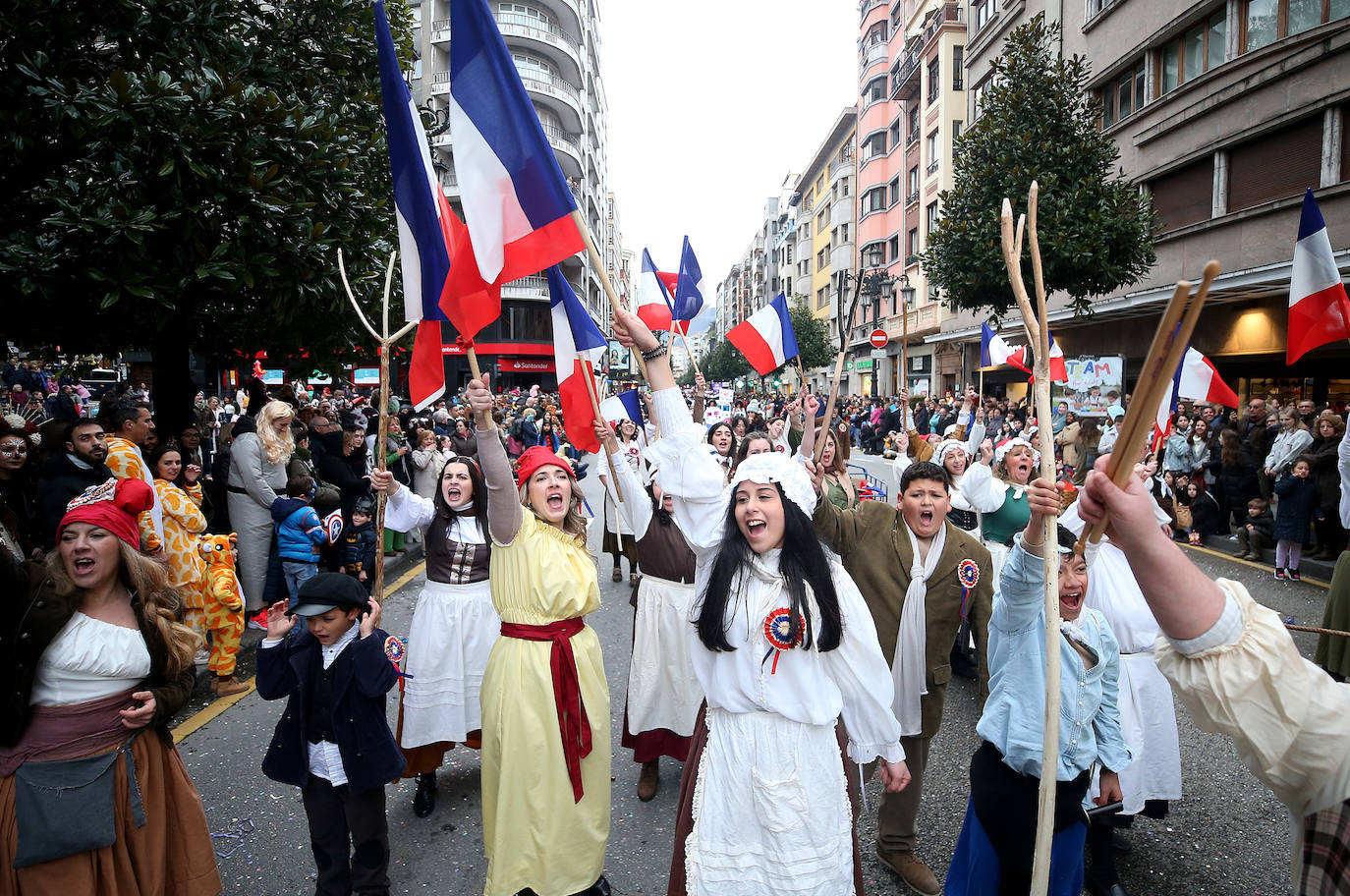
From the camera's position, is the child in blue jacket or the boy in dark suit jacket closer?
the boy in dark suit jacket

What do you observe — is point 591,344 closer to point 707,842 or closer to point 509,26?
point 707,842

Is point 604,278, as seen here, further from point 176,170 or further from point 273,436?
point 273,436

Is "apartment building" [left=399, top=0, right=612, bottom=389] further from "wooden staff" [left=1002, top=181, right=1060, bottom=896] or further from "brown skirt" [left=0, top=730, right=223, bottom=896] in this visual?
"wooden staff" [left=1002, top=181, right=1060, bottom=896]

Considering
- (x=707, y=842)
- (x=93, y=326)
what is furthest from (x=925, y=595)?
(x=93, y=326)

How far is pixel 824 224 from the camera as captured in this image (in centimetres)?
5425

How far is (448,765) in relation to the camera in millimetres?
4508

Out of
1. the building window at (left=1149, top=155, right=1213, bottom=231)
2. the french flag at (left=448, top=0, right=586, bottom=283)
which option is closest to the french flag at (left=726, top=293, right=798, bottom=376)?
the french flag at (left=448, top=0, right=586, bottom=283)

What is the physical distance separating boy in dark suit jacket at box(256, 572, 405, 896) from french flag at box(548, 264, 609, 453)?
1678 millimetres

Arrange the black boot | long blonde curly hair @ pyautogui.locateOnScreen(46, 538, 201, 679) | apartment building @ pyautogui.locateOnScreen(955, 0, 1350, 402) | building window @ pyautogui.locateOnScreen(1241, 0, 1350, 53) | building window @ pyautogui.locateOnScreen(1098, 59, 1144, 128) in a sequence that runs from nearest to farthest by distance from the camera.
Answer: long blonde curly hair @ pyautogui.locateOnScreen(46, 538, 201, 679)
the black boot
building window @ pyautogui.locateOnScreen(1241, 0, 1350, 53)
apartment building @ pyautogui.locateOnScreen(955, 0, 1350, 402)
building window @ pyautogui.locateOnScreen(1098, 59, 1144, 128)

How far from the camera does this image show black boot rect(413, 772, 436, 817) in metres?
3.93

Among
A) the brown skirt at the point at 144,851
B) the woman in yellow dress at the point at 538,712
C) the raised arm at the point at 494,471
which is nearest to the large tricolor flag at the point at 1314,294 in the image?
the woman in yellow dress at the point at 538,712

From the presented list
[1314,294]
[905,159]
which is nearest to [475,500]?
[1314,294]

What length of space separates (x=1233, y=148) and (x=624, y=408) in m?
15.6

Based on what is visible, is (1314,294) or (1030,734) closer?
(1030,734)
